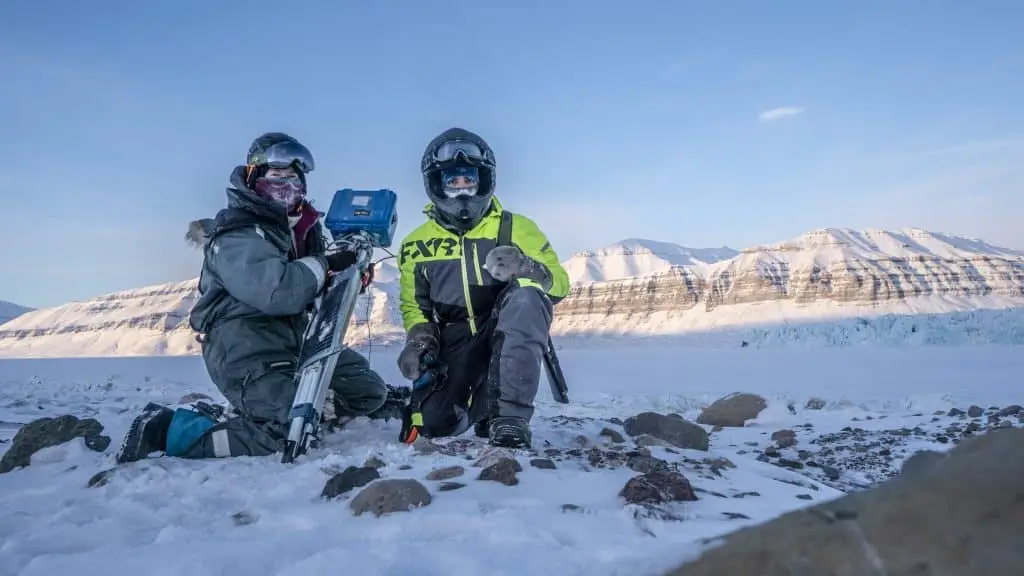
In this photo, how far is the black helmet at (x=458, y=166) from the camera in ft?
11.9

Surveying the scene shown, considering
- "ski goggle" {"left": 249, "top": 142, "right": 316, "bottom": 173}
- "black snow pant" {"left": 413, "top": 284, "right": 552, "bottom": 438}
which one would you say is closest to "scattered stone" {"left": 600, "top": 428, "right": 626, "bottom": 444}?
"black snow pant" {"left": 413, "top": 284, "right": 552, "bottom": 438}

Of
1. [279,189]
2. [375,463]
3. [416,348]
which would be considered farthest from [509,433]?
[279,189]

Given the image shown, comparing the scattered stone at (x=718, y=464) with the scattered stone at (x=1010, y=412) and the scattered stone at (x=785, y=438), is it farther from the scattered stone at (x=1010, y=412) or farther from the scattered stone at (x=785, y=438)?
the scattered stone at (x=1010, y=412)

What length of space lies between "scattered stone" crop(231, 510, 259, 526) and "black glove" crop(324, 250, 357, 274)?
1.70m

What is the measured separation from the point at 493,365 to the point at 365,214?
1280 millimetres

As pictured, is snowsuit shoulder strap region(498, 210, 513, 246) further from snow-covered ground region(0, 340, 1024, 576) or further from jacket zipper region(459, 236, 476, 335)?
snow-covered ground region(0, 340, 1024, 576)

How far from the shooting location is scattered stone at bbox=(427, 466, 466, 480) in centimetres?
209

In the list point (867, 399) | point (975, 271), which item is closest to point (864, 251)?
point (975, 271)

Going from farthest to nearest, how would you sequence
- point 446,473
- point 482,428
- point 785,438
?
1. point 785,438
2. point 482,428
3. point 446,473

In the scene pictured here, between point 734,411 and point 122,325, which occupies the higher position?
point 734,411

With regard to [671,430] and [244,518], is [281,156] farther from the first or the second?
[671,430]

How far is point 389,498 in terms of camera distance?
5.74 ft

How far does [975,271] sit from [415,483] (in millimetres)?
84948

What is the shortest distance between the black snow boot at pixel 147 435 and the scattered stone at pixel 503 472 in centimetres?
155
